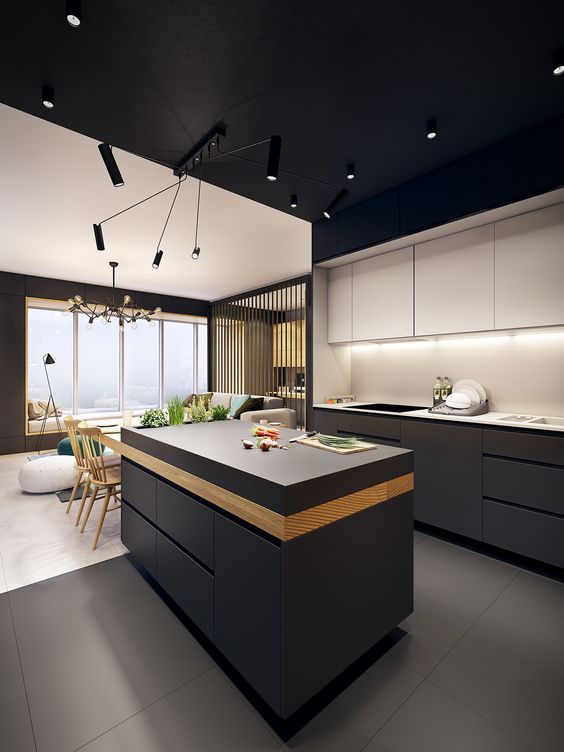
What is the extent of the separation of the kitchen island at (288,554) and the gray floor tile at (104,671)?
0.16 m

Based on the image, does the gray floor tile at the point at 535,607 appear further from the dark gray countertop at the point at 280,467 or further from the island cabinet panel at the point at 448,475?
the dark gray countertop at the point at 280,467

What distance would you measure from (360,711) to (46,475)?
3864 millimetres

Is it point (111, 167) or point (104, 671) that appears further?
point (111, 167)

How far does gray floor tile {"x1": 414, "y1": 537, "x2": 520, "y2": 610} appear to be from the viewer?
7.30 ft

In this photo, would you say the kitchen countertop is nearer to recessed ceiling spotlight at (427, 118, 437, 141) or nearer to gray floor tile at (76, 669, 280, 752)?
recessed ceiling spotlight at (427, 118, 437, 141)

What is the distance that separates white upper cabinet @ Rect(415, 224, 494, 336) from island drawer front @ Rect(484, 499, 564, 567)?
4.21 feet

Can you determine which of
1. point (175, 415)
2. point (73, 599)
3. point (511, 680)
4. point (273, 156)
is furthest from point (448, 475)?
point (73, 599)

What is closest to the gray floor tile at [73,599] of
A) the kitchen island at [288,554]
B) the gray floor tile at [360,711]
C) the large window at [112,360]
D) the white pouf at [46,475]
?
the kitchen island at [288,554]

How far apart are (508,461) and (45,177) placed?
414 centimetres

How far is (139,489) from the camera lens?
2398mm

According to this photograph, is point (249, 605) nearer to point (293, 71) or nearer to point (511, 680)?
point (511, 680)

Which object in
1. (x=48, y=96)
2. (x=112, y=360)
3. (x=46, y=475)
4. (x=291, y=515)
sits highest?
(x=48, y=96)

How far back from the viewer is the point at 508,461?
99.0 inches

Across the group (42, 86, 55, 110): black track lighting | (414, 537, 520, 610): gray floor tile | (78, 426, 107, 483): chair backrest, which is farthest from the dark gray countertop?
(42, 86, 55, 110): black track lighting
